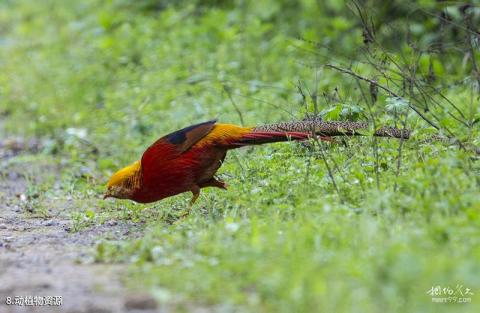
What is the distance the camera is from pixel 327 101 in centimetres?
586

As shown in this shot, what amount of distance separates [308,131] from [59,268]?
6.24ft

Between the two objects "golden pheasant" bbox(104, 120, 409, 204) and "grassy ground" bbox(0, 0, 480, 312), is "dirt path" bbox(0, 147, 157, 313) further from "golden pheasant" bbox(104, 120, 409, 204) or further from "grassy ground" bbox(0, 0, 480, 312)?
"golden pheasant" bbox(104, 120, 409, 204)

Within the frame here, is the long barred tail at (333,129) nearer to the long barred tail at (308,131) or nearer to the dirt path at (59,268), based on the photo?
the long barred tail at (308,131)

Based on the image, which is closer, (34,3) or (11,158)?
(11,158)

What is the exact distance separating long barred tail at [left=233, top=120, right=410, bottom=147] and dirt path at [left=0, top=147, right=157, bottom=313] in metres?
1.03

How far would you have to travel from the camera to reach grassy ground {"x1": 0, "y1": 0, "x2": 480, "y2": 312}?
3.28 meters

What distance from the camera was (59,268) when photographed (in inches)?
162

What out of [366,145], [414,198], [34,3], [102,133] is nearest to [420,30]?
[102,133]

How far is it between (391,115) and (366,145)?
52 cm

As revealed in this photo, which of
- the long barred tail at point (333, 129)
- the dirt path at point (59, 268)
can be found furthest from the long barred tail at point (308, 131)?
the dirt path at point (59, 268)

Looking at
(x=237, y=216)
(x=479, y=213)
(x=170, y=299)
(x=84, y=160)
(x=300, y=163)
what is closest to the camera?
(x=170, y=299)

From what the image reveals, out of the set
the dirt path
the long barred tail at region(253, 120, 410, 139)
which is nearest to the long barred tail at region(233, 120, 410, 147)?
the long barred tail at region(253, 120, 410, 139)

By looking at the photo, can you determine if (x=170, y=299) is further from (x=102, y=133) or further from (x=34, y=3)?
(x=34, y=3)

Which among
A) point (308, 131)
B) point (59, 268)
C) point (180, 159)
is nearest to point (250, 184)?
point (308, 131)
